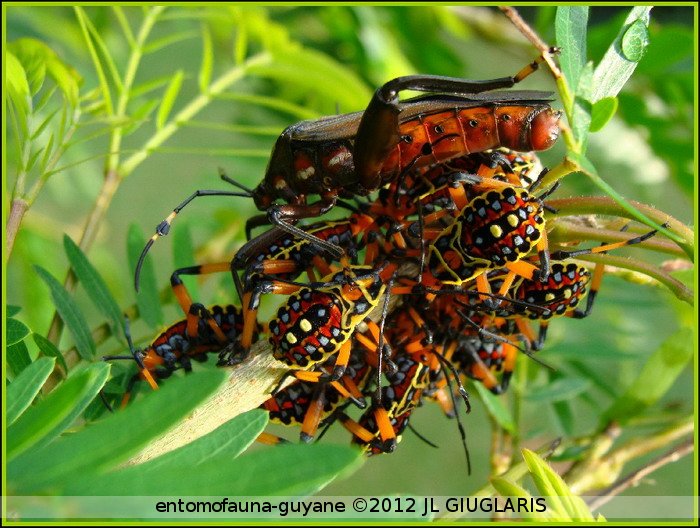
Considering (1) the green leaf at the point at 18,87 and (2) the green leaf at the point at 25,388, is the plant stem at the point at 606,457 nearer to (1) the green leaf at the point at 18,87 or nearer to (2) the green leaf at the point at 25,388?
(2) the green leaf at the point at 25,388

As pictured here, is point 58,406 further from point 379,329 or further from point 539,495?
point 539,495

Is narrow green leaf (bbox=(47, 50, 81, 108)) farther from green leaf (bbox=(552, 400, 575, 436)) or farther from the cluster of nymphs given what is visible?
green leaf (bbox=(552, 400, 575, 436))

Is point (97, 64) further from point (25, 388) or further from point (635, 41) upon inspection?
point (635, 41)

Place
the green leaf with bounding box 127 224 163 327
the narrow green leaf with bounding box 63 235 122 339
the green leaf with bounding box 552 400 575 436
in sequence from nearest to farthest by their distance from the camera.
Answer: the narrow green leaf with bounding box 63 235 122 339 → the green leaf with bounding box 127 224 163 327 → the green leaf with bounding box 552 400 575 436

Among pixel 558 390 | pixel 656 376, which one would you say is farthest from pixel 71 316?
pixel 656 376

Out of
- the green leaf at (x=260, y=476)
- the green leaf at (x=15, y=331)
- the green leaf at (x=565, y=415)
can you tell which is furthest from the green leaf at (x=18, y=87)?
the green leaf at (x=565, y=415)

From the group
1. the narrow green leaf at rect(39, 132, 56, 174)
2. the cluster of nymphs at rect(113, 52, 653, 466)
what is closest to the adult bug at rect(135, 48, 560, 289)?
the cluster of nymphs at rect(113, 52, 653, 466)

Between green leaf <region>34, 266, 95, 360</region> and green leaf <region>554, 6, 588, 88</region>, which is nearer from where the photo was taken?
green leaf <region>554, 6, 588, 88</region>

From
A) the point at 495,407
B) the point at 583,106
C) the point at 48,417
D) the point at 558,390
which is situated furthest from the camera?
the point at 558,390
